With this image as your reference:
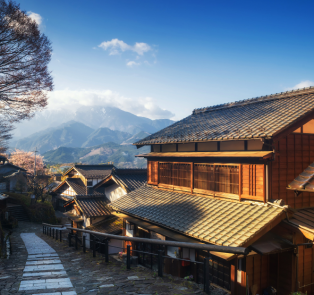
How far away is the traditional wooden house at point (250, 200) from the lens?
25.6ft

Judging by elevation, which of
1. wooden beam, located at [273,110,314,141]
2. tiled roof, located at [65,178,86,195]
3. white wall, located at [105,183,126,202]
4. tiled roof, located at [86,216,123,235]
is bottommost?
tiled roof, located at [86,216,123,235]

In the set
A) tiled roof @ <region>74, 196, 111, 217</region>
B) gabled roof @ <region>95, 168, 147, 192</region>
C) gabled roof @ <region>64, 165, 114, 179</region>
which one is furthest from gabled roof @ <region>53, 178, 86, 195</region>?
gabled roof @ <region>95, 168, 147, 192</region>

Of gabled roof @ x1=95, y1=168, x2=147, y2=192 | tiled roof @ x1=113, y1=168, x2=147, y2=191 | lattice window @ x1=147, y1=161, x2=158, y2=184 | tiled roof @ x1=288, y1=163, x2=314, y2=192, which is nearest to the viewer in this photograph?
tiled roof @ x1=288, y1=163, x2=314, y2=192

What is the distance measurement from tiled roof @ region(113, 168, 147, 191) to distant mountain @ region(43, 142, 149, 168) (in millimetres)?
108141

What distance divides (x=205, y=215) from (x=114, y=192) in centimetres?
1186

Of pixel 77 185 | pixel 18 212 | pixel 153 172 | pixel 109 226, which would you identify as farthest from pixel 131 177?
pixel 18 212

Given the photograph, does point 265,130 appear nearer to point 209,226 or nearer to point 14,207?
point 209,226

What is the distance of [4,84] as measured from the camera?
12.0 meters

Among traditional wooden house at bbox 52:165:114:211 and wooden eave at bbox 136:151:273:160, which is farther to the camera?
traditional wooden house at bbox 52:165:114:211

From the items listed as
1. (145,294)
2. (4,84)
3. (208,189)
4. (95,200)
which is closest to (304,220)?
(208,189)

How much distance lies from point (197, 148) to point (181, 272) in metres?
5.31

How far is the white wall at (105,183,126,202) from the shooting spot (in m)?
19.0

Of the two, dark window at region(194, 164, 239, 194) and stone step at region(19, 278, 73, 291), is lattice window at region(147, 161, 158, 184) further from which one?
stone step at region(19, 278, 73, 291)

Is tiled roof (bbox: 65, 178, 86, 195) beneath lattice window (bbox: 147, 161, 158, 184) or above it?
beneath
